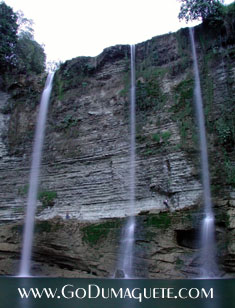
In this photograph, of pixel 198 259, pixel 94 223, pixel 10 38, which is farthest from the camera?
pixel 10 38

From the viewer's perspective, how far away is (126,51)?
54.0ft

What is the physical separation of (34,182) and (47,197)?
985mm

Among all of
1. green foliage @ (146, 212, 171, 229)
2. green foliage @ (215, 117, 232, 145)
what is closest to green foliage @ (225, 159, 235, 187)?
green foliage @ (215, 117, 232, 145)

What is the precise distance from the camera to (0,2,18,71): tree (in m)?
18.5

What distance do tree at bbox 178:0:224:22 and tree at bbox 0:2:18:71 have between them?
8672mm

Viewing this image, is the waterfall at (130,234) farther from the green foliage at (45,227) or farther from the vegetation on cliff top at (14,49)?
the vegetation on cliff top at (14,49)

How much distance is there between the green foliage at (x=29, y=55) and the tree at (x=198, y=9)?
8.36m

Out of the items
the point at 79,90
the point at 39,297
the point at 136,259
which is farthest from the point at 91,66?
the point at 39,297

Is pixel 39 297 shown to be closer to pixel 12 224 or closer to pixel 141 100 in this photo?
pixel 12 224

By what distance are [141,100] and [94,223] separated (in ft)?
17.7

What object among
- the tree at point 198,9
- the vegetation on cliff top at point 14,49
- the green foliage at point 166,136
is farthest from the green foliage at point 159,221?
the vegetation on cliff top at point 14,49

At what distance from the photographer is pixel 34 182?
51.5 ft

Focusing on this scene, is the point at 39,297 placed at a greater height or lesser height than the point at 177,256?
lesser

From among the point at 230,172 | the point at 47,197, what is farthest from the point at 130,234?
the point at 47,197
